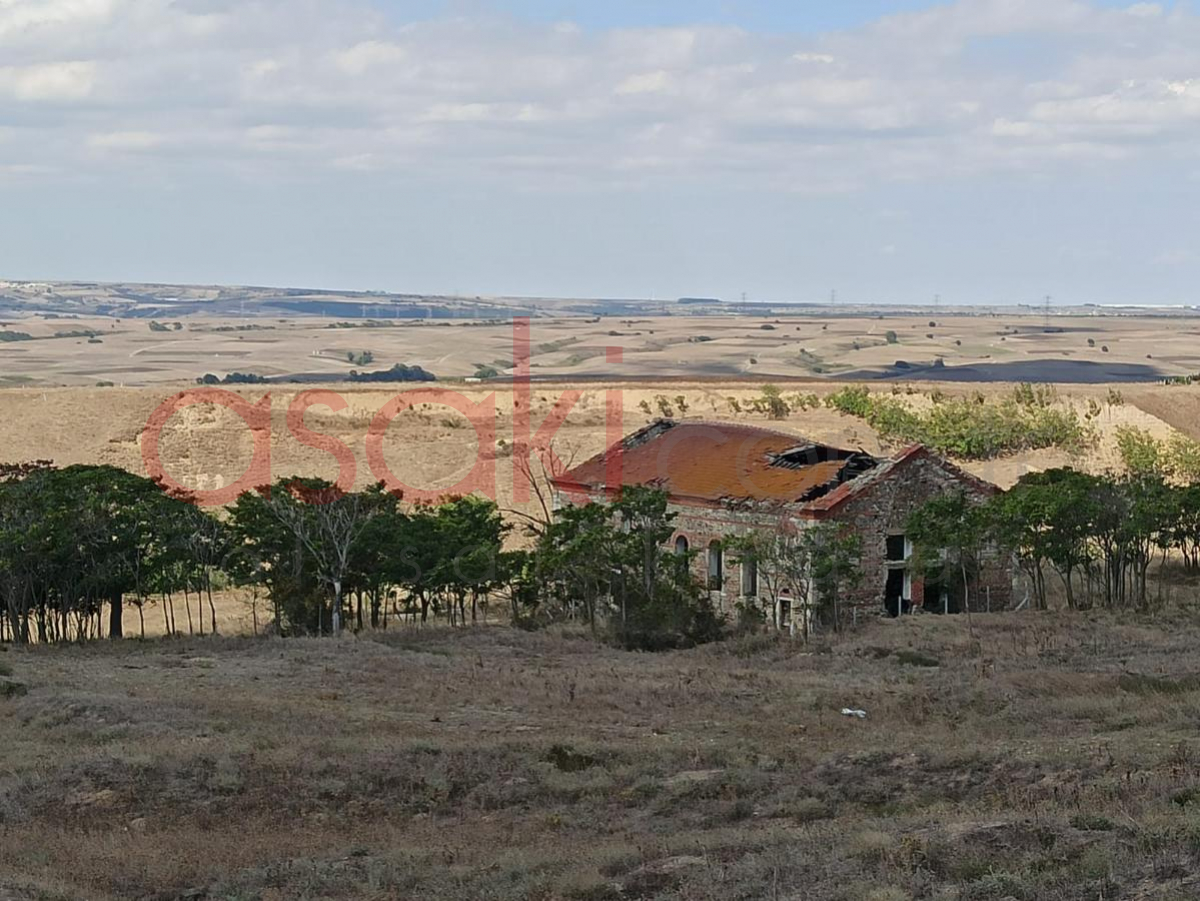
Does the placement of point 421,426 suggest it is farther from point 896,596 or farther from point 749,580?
point 896,596

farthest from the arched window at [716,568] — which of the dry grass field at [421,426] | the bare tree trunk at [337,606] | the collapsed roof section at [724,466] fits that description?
the dry grass field at [421,426]

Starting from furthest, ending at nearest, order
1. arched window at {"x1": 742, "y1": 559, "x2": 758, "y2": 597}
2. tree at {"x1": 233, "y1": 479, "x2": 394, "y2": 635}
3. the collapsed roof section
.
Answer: the collapsed roof section → arched window at {"x1": 742, "y1": 559, "x2": 758, "y2": 597} → tree at {"x1": 233, "y1": 479, "x2": 394, "y2": 635}

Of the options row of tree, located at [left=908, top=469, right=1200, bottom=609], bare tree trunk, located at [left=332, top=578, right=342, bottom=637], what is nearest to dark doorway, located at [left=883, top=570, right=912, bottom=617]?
row of tree, located at [left=908, top=469, right=1200, bottom=609]

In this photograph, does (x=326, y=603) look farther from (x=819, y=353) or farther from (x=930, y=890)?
(x=819, y=353)

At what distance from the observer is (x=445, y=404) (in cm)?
10006

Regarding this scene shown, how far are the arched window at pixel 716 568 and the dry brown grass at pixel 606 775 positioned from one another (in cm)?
1019

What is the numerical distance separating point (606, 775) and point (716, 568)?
2497 centimetres

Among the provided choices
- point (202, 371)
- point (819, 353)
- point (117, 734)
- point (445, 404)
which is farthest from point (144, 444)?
point (819, 353)

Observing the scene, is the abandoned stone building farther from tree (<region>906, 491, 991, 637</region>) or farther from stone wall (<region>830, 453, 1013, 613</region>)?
tree (<region>906, 491, 991, 637</region>)

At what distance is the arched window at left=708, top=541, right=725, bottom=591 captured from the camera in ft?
149

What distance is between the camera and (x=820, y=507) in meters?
43.4

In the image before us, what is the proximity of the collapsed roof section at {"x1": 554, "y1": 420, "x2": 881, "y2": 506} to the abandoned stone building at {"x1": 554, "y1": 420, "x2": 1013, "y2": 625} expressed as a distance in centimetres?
4

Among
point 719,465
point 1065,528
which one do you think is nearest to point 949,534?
point 1065,528

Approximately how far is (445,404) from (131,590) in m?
58.1
